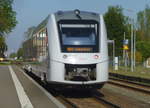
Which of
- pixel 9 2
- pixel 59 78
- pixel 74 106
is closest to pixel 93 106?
pixel 74 106

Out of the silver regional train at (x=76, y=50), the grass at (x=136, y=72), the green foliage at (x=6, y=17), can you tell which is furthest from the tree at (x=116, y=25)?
the silver regional train at (x=76, y=50)

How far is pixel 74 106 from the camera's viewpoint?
497 inches

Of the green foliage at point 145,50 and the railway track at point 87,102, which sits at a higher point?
the green foliage at point 145,50

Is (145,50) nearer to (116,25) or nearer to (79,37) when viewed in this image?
(116,25)

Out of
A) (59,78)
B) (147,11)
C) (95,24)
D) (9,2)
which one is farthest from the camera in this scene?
(147,11)

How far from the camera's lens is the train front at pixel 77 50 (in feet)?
46.6

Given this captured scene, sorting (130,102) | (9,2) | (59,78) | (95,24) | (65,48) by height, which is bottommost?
(130,102)

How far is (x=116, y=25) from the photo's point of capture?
74.9 meters

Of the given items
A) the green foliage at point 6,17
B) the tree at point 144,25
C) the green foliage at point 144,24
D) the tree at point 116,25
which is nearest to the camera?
the green foliage at point 6,17

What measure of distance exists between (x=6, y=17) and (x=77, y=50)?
44686mm

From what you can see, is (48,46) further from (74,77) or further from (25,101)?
(25,101)

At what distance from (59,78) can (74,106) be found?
1786 millimetres

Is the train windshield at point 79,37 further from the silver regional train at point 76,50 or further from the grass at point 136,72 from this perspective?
the grass at point 136,72

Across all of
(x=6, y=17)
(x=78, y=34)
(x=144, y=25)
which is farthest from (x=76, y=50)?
(x=144, y=25)
